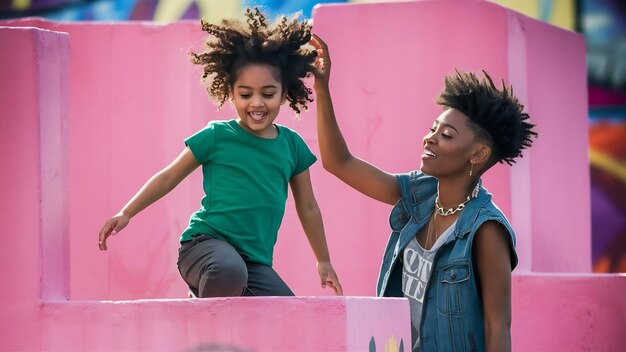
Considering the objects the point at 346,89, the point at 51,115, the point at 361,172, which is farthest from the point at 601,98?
the point at 51,115

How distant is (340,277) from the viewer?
267 inches

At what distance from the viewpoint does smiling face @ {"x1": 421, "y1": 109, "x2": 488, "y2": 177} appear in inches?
215

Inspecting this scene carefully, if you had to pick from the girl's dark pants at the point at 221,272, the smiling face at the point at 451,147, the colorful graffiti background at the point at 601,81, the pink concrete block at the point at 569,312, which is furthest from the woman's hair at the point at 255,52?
the colorful graffiti background at the point at 601,81

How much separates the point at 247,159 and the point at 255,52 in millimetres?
413

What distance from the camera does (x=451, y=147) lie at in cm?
548

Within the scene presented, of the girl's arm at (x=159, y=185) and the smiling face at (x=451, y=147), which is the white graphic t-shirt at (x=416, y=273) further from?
the girl's arm at (x=159, y=185)

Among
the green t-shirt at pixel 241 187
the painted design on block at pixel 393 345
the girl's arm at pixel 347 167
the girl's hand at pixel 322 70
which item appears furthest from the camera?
the girl's arm at pixel 347 167

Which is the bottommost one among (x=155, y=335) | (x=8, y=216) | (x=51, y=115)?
(x=155, y=335)

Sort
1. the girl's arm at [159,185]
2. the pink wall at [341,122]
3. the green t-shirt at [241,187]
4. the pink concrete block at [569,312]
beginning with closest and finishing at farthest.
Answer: the girl's arm at [159,185]
the green t-shirt at [241,187]
the pink concrete block at [569,312]
the pink wall at [341,122]

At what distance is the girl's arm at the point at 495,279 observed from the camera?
525cm

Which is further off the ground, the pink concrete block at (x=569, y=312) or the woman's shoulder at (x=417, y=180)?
the woman's shoulder at (x=417, y=180)

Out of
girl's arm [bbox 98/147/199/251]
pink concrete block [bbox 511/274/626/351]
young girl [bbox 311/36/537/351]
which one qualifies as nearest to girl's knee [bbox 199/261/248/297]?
girl's arm [bbox 98/147/199/251]

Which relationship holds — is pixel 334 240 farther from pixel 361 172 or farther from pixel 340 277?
Answer: pixel 361 172

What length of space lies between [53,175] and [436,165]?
58.2 inches
